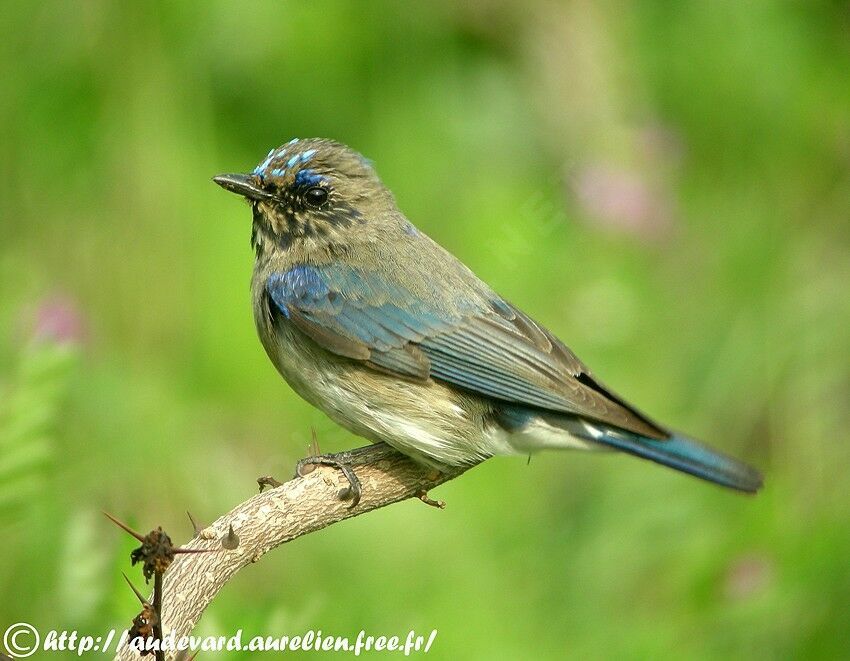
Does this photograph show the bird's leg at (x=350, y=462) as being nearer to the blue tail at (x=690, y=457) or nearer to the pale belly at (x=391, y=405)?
the pale belly at (x=391, y=405)

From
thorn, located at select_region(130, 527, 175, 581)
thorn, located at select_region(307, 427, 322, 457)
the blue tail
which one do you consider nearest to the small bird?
the blue tail

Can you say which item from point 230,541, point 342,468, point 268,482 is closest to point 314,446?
point 342,468

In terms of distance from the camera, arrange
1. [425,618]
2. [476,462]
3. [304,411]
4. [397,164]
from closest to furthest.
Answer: [476,462] → [425,618] → [304,411] → [397,164]

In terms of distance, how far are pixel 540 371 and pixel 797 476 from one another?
2.11m

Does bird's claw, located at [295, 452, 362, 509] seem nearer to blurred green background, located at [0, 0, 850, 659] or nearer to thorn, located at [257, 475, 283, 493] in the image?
thorn, located at [257, 475, 283, 493]

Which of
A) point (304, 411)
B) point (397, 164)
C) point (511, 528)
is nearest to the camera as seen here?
point (511, 528)

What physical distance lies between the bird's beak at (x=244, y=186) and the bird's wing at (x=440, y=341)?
313 millimetres

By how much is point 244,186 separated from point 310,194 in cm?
26

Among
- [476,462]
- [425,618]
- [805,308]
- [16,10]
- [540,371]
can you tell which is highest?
[16,10]

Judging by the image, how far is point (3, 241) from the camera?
6129 millimetres

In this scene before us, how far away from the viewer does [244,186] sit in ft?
15.6

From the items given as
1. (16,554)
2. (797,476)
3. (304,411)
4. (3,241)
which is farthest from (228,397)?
(797,476)

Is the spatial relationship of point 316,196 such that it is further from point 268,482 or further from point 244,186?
point 268,482

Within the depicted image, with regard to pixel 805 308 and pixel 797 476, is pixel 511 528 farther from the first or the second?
pixel 805 308
